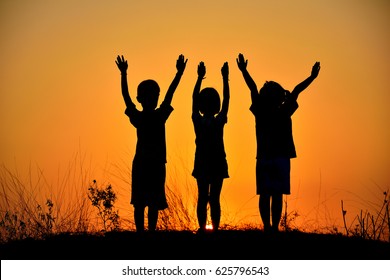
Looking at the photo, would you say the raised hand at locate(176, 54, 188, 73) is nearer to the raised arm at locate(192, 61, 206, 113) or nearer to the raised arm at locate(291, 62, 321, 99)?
the raised arm at locate(192, 61, 206, 113)

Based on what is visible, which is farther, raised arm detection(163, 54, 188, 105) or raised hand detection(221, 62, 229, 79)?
raised hand detection(221, 62, 229, 79)

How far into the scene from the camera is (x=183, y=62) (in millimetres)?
8805

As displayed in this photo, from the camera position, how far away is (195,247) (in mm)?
8250

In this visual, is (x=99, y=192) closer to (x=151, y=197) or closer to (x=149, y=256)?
(x=151, y=197)

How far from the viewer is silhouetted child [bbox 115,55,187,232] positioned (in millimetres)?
8633

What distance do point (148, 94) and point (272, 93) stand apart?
1.68 meters

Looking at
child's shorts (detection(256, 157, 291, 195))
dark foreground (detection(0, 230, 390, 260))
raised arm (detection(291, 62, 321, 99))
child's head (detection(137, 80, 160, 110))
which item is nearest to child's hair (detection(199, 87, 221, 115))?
child's head (detection(137, 80, 160, 110))

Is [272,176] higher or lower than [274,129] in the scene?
lower

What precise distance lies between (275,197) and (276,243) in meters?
→ 0.75

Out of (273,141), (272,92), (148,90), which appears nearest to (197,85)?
(148,90)

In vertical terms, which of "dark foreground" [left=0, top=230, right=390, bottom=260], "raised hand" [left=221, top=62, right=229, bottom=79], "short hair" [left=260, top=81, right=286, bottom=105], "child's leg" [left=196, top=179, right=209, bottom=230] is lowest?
"dark foreground" [left=0, top=230, right=390, bottom=260]

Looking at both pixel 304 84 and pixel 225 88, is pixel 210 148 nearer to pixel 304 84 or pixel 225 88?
pixel 225 88

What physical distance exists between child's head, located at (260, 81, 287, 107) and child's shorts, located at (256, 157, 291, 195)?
2.51 feet

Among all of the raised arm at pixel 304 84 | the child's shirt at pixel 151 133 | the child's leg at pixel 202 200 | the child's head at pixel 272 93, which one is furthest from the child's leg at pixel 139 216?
the raised arm at pixel 304 84
